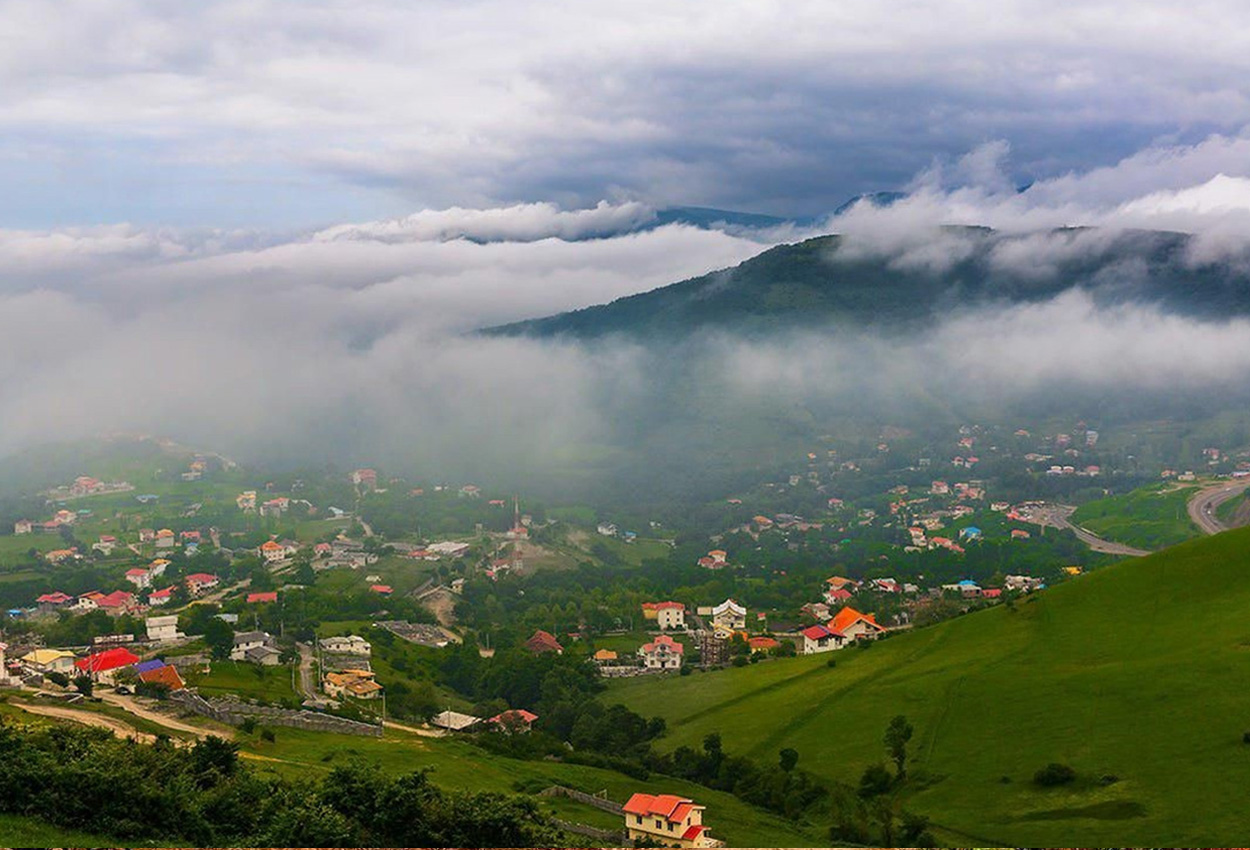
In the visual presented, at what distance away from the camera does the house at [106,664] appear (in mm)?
53875

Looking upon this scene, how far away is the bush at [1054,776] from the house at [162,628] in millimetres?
53498

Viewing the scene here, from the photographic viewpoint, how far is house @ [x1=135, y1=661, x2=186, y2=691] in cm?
5147

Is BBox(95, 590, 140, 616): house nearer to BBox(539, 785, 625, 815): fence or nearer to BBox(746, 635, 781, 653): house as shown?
BBox(746, 635, 781, 653): house

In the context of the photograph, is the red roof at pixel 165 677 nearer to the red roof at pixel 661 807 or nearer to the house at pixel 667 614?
the red roof at pixel 661 807

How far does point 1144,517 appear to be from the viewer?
396 feet

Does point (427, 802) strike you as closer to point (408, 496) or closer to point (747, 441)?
point (408, 496)

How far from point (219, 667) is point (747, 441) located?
141m

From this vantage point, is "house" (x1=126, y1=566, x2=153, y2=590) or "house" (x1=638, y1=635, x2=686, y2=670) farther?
"house" (x1=126, y1=566, x2=153, y2=590)

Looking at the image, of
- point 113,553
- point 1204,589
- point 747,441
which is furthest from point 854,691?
point 747,441

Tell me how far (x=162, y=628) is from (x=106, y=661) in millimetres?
14700

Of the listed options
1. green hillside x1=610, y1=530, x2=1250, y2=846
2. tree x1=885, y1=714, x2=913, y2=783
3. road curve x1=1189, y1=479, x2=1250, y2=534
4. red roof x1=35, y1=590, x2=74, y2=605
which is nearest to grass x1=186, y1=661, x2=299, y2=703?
green hillside x1=610, y1=530, x2=1250, y2=846

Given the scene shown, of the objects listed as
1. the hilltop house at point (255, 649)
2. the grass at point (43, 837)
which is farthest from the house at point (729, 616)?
the grass at point (43, 837)

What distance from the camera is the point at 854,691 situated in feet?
175

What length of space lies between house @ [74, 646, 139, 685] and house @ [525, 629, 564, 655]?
2488cm
